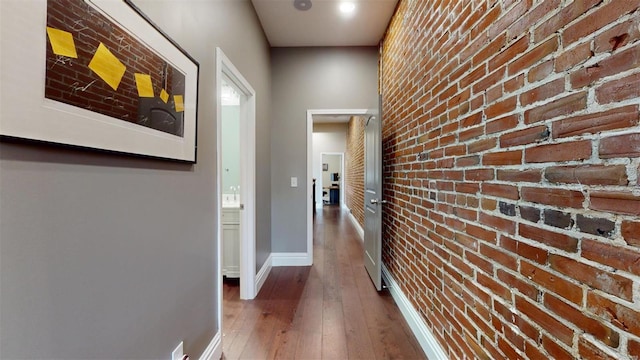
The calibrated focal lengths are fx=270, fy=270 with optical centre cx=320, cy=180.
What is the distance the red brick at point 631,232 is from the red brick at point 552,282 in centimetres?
20

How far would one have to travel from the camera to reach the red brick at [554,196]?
30.6 inches

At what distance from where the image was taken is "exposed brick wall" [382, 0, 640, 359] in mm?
671

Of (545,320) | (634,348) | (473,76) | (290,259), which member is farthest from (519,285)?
(290,259)

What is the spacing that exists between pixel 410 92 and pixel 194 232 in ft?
6.35

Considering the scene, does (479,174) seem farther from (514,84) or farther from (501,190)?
(514,84)

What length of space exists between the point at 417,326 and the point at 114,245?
6.53ft

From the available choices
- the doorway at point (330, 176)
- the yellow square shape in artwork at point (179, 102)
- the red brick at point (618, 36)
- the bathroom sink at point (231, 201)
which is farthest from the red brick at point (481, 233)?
the doorway at point (330, 176)

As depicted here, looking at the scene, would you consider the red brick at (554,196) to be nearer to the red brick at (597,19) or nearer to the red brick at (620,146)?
the red brick at (620,146)

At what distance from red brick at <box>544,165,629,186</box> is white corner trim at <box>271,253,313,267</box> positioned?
3025 mm

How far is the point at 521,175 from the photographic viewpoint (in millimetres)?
985

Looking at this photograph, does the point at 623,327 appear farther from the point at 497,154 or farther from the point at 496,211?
the point at 497,154

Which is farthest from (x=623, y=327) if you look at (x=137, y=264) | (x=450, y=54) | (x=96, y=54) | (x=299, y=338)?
(x=299, y=338)

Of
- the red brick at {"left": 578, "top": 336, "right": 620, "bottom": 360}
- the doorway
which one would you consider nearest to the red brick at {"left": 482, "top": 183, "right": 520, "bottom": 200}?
the red brick at {"left": 578, "top": 336, "right": 620, "bottom": 360}

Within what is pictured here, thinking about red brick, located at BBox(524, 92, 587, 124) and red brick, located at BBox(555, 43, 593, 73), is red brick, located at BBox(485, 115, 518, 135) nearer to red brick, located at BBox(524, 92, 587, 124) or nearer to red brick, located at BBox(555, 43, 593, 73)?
red brick, located at BBox(524, 92, 587, 124)
